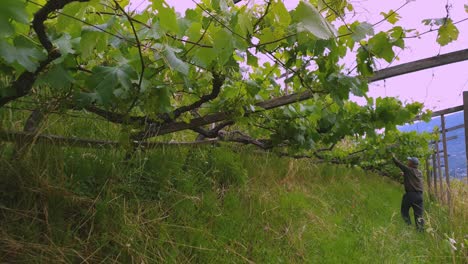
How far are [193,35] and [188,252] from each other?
1.72 meters

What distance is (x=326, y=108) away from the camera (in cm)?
326

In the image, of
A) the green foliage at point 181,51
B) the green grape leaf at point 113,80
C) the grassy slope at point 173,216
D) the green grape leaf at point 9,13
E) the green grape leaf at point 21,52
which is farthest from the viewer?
the grassy slope at point 173,216

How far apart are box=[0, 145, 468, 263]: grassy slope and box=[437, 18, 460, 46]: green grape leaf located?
1.82m

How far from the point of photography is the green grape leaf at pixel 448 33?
174 cm

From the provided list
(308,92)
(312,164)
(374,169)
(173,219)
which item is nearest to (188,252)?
(173,219)

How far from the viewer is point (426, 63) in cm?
209

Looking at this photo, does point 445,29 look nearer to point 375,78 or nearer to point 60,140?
point 375,78

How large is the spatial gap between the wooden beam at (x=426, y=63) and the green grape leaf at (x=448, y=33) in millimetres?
302

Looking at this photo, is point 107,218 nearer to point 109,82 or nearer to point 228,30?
point 109,82

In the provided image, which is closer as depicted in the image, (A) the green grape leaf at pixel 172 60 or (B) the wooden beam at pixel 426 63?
(A) the green grape leaf at pixel 172 60

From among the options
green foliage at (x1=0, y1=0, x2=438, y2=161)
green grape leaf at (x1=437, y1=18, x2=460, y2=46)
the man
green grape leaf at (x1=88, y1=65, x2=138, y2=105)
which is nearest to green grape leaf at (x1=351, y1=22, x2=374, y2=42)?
green foliage at (x1=0, y1=0, x2=438, y2=161)

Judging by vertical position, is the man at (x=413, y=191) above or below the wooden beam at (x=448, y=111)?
below

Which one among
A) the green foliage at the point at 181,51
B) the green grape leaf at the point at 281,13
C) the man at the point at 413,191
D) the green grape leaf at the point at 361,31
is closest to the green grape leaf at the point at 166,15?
the green foliage at the point at 181,51

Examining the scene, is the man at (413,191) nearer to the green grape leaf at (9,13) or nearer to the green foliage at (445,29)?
the green foliage at (445,29)
